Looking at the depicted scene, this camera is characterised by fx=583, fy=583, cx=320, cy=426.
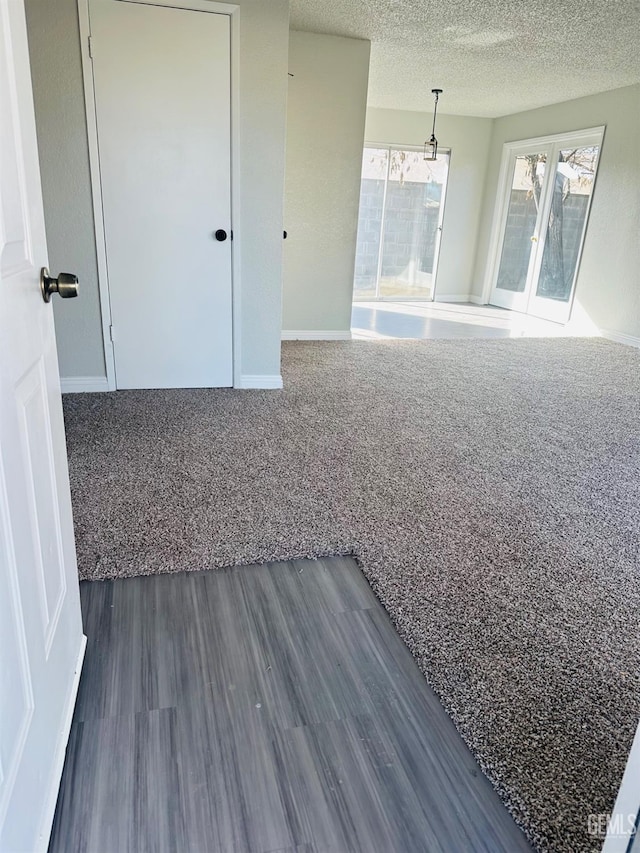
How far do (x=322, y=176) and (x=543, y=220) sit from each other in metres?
3.59

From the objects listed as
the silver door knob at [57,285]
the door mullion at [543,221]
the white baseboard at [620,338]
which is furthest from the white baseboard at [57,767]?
the door mullion at [543,221]

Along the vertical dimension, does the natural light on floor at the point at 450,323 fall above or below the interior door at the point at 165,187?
below

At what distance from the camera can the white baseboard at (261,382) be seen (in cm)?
392

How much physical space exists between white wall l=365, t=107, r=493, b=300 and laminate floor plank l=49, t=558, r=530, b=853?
24.9 ft

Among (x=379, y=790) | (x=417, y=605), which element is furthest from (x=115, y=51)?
(x=379, y=790)

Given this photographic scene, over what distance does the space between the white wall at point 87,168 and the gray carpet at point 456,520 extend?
1.45 ft

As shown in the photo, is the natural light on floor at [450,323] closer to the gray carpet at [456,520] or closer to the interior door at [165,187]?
the gray carpet at [456,520]

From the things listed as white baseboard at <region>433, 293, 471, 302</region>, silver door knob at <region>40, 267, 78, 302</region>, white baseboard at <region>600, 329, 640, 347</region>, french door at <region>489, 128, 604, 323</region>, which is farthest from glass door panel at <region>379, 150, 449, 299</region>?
silver door knob at <region>40, 267, 78, 302</region>

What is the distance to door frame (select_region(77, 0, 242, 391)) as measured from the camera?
3.13 m

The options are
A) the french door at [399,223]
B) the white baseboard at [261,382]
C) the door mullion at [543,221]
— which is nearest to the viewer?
the white baseboard at [261,382]

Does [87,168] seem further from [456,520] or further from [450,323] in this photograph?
[450,323]

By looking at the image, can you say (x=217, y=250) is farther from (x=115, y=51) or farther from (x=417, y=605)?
(x=417, y=605)

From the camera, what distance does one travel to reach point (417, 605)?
179 cm

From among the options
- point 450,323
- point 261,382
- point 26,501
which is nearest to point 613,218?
point 450,323
